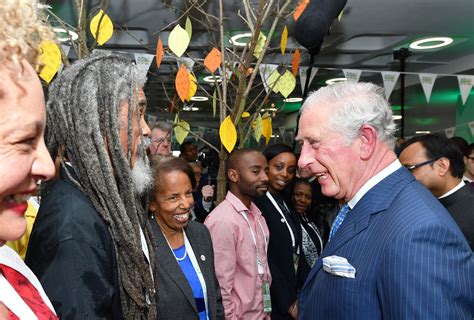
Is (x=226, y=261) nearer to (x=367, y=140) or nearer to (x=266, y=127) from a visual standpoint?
(x=266, y=127)

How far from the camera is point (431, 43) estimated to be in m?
6.66

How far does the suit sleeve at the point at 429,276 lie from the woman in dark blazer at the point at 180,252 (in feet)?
3.31

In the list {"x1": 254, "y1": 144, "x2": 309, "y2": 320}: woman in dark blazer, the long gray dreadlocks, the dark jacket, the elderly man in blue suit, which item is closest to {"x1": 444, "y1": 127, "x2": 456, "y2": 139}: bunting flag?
{"x1": 254, "y1": 144, "x2": 309, "y2": 320}: woman in dark blazer

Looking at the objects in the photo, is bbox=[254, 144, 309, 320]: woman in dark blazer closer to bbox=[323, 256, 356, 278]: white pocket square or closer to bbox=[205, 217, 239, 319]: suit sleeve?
bbox=[205, 217, 239, 319]: suit sleeve

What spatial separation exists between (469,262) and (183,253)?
1352 millimetres

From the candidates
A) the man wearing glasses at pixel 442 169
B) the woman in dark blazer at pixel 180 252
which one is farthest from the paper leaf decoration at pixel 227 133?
the man wearing glasses at pixel 442 169

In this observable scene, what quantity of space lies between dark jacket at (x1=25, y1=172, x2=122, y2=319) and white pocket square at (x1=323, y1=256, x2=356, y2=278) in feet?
2.14

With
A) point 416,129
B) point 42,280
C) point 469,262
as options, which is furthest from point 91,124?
point 416,129

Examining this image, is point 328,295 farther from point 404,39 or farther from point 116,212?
point 404,39

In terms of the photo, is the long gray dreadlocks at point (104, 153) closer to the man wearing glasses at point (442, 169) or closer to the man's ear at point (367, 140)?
the man's ear at point (367, 140)

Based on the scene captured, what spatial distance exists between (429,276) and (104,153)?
0.93 metres

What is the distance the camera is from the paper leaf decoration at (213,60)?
8.54ft

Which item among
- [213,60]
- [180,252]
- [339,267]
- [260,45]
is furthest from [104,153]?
[260,45]

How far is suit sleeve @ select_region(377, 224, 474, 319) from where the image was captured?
1.17m
